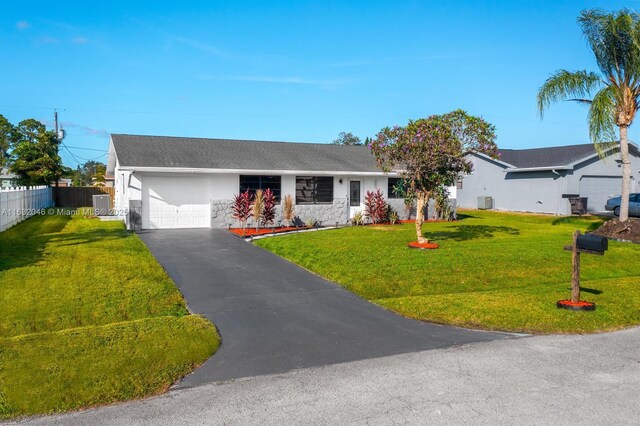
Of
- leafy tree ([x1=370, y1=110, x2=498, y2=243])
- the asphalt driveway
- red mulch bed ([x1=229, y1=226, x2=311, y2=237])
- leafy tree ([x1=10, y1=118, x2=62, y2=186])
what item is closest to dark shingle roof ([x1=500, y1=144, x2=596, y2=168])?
leafy tree ([x1=370, y1=110, x2=498, y2=243])

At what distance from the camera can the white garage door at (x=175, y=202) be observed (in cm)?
1930

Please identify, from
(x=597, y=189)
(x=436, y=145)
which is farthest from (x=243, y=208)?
(x=597, y=189)

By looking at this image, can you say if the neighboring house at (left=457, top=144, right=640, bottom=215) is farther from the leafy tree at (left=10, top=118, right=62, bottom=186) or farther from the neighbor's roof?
the leafy tree at (left=10, top=118, right=62, bottom=186)

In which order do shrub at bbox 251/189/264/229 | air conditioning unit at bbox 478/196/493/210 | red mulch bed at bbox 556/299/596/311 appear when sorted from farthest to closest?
1. air conditioning unit at bbox 478/196/493/210
2. shrub at bbox 251/189/264/229
3. red mulch bed at bbox 556/299/596/311

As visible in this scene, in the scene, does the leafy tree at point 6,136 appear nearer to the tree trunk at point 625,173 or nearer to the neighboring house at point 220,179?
the neighboring house at point 220,179

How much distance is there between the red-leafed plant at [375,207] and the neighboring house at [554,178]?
39.8 feet

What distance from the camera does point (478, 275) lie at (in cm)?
1152

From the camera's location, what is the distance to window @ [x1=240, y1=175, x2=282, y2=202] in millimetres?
20578

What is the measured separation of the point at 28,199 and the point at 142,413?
78.8 ft

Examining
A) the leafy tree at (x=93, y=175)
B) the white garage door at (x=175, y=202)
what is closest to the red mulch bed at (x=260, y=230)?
the white garage door at (x=175, y=202)

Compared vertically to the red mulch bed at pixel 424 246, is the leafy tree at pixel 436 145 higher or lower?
higher

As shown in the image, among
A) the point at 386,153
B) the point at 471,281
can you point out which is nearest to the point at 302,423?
the point at 471,281

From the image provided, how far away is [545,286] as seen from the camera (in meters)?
10.7

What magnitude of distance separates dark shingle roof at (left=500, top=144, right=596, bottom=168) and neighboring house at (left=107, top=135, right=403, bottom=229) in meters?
11.7
